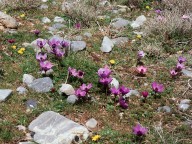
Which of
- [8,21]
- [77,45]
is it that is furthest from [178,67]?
[8,21]

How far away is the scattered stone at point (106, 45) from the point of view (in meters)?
6.13

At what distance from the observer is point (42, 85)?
506 centimetres

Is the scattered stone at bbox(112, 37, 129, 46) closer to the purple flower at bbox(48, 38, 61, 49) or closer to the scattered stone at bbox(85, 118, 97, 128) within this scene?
the purple flower at bbox(48, 38, 61, 49)

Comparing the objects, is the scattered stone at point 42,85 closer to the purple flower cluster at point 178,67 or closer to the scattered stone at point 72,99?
the scattered stone at point 72,99

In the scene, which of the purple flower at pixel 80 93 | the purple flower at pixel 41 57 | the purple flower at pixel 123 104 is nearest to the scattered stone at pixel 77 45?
the purple flower at pixel 41 57

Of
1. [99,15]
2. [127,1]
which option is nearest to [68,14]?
[99,15]

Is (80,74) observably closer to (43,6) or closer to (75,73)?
(75,73)

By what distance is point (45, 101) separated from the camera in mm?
4840

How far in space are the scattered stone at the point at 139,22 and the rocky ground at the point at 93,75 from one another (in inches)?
0.7

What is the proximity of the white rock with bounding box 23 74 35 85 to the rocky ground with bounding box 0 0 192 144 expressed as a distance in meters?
0.01

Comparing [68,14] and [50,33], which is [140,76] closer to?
[50,33]

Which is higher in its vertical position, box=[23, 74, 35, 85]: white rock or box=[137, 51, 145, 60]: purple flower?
box=[137, 51, 145, 60]: purple flower

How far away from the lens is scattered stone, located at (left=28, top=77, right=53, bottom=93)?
16.4 ft

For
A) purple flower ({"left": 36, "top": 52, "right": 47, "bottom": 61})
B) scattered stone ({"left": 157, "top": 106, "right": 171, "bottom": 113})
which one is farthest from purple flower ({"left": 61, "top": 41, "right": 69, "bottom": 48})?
scattered stone ({"left": 157, "top": 106, "right": 171, "bottom": 113})
